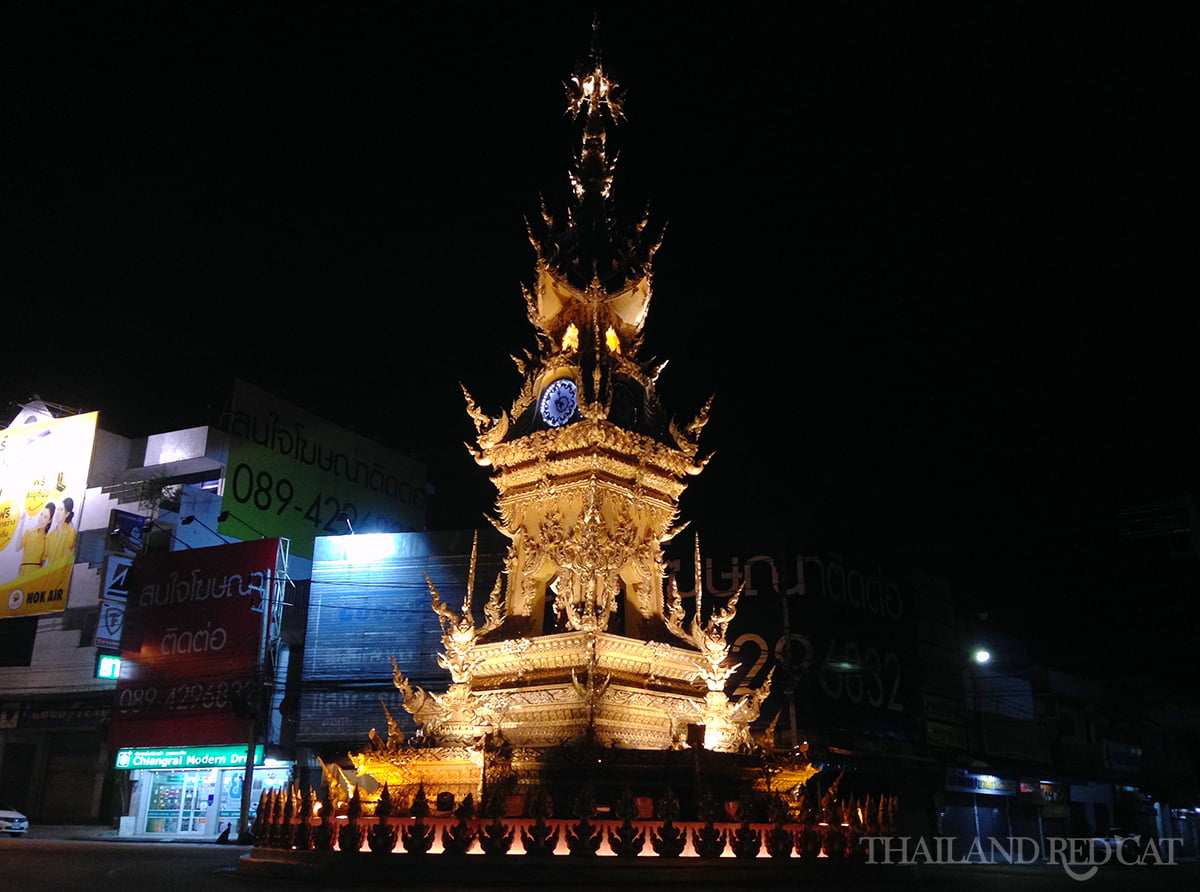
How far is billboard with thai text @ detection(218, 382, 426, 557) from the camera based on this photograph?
36.1m

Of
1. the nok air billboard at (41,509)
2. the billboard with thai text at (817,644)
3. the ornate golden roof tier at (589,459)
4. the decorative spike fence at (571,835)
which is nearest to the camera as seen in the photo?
the decorative spike fence at (571,835)

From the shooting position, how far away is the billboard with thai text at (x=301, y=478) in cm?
3606

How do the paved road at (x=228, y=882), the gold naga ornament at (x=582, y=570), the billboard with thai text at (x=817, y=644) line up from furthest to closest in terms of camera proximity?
the billboard with thai text at (x=817, y=644)
the gold naga ornament at (x=582, y=570)
the paved road at (x=228, y=882)

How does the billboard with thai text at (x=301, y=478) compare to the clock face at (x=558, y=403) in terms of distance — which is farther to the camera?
the billboard with thai text at (x=301, y=478)

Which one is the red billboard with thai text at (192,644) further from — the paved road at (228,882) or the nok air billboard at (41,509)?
Result: the paved road at (228,882)

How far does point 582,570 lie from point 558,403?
2.86 m

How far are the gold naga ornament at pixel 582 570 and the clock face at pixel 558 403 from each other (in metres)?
0.03

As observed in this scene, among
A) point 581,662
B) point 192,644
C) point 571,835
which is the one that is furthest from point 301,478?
point 571,835

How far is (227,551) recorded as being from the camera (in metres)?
33.3

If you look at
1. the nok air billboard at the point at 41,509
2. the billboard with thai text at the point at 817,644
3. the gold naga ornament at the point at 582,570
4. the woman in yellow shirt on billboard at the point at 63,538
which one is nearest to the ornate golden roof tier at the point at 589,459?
the gold naga ornament at the point at 582,570

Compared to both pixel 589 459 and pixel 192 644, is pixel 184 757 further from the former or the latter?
pixel 589 459

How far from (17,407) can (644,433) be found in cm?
4227

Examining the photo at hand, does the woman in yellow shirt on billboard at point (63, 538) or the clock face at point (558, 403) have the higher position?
the woman in yellow shirt on billboard at point (63, 538)

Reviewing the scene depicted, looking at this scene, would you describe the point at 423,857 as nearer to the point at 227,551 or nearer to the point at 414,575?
the point at 414,575
